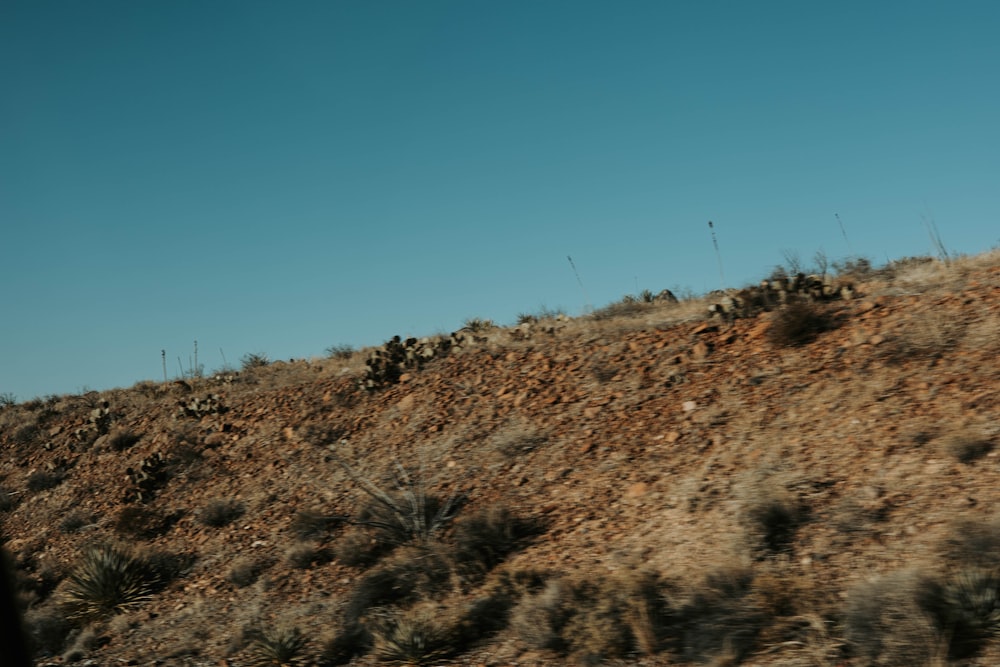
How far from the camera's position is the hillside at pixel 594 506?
8.21 m

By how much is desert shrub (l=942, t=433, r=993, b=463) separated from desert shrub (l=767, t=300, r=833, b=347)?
395 centimetres

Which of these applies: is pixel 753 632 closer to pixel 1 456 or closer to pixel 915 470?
pixel 915 470

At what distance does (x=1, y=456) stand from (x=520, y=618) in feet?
61.7

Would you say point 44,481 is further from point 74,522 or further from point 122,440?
point 74,522

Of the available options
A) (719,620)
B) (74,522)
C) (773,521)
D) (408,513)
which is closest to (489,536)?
(408,513)

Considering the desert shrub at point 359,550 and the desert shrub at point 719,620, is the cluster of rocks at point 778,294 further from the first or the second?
the desert shrub at point 359,550

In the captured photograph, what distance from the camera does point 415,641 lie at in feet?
30.4

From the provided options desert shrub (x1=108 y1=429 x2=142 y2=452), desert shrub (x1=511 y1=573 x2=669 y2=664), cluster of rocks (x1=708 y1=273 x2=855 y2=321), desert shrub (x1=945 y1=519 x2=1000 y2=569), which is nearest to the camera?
desert shrub (x1=945 y1=519 x2=1000 y2=569)

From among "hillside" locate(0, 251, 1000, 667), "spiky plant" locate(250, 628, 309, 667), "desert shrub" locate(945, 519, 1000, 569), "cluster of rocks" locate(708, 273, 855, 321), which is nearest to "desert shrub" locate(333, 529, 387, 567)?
"hillside" locate(0, 251, 1000, 667)

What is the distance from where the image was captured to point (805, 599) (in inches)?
315

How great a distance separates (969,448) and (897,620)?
119 inches

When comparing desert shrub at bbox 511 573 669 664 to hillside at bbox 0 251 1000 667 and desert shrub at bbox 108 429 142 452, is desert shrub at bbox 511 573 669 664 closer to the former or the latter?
hillside at bbox 0 251 1000 667

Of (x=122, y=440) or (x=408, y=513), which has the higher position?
(x=122, y=440)

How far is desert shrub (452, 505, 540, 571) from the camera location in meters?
11.1
